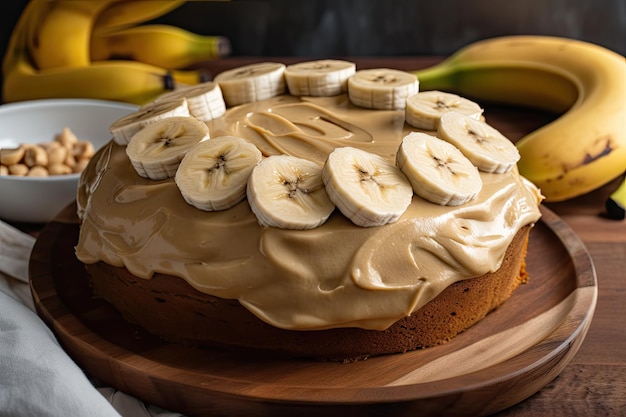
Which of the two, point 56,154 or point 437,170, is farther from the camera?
point 56,154

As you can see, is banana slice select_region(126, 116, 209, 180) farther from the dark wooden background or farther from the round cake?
the dark wooden background

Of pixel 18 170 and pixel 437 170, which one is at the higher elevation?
pixel 437 170

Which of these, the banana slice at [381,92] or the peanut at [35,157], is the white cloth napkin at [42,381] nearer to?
the peanut at [35,157]

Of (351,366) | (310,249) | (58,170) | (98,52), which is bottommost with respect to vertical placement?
(98,52)

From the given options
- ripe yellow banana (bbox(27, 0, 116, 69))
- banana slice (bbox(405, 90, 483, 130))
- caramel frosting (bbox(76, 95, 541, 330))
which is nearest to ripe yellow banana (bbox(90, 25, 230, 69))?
ripe yellow banana (bbox(27, 0, 116, 69))

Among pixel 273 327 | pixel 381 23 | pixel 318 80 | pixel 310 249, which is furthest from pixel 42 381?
pixel 381 23

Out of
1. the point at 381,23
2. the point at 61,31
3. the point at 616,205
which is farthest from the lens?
the point at 381,23

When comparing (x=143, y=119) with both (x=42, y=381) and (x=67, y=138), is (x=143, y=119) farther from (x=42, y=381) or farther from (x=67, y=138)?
(x=67, y=138)
